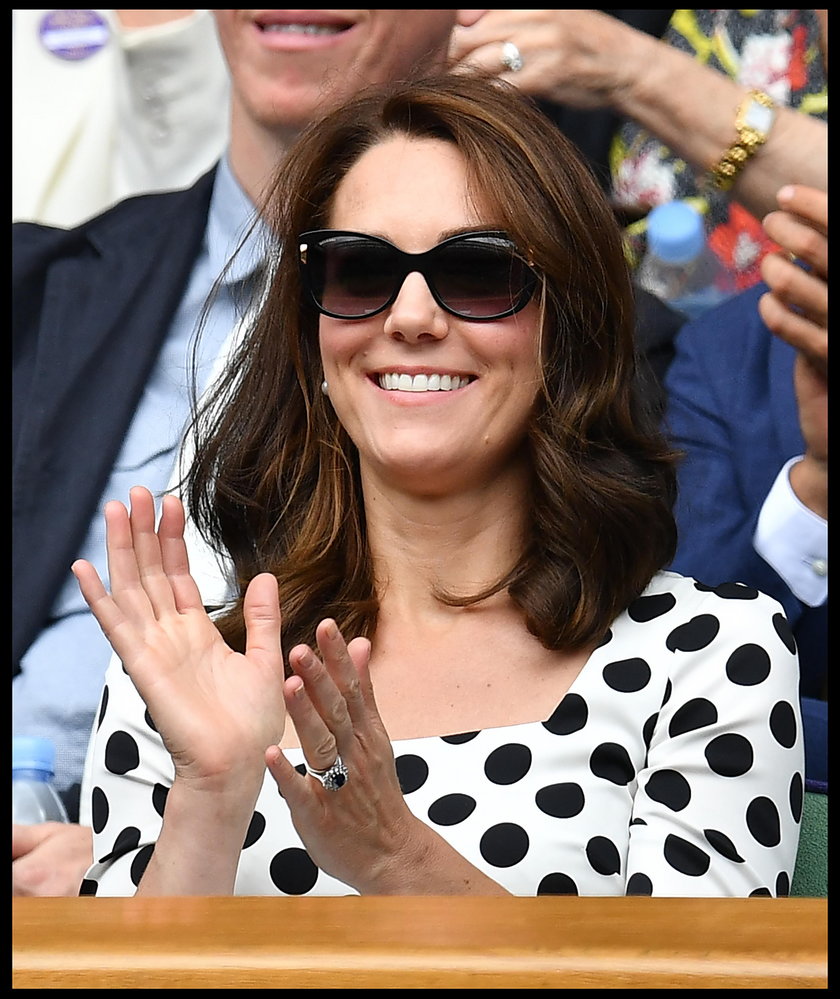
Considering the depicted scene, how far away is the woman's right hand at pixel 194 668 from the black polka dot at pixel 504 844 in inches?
11.1

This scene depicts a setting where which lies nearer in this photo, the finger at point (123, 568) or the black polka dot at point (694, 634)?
the finger at point (123, 568)

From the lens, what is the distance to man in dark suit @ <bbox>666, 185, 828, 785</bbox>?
79.1 inches

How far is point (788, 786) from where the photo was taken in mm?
1643

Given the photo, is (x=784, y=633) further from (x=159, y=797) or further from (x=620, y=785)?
(x=159, y=797)

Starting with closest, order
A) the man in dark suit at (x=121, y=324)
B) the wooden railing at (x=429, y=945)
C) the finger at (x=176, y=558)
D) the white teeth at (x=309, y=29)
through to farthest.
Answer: the wooden railing at (x=429, y=945) → the finger at (x=176, y=558) → the man in dark suit at (x=121, y=324) → the white teeth at (x=309, y=29)

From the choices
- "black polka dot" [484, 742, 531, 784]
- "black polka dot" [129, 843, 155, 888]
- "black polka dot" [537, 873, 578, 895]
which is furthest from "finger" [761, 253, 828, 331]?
"black polka dot" [129, 843, 155, 888]

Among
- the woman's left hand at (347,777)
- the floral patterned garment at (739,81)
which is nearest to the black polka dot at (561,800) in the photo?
the woman's left hand at (347,777)

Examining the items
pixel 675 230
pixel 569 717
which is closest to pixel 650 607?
pixel 569 717

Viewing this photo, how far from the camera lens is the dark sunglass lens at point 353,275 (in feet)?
5.81

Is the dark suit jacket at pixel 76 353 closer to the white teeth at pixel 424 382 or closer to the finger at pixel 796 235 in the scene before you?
the white teeth at pixel 424 382

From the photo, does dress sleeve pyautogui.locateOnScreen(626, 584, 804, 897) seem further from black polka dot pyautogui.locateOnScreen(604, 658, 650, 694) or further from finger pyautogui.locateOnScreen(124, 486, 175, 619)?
finger pyautogui.locateOnScreen(124, 486, 175, 619)

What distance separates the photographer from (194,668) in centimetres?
145

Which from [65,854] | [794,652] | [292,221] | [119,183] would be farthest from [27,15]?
[794,652]

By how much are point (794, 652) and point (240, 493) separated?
749mm
